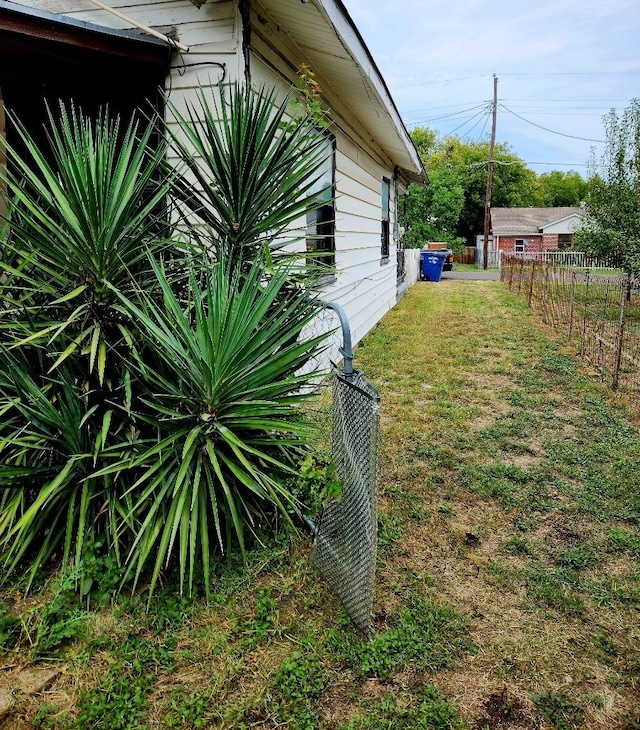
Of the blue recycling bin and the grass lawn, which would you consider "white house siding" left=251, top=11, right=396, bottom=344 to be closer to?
the grass lawn

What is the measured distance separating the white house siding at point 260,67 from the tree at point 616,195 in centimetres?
540

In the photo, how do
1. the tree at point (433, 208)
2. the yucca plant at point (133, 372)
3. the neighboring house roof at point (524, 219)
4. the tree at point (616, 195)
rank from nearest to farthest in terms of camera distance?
the yucca plant at point (133, 372)
the tree at point (616, 195)
the tree at point (433, 208)
the neighboring house roof at point (524, 219)

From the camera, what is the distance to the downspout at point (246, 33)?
3.37 meters

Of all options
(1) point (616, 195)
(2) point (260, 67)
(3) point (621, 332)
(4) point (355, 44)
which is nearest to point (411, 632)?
(2) point (260, 67)

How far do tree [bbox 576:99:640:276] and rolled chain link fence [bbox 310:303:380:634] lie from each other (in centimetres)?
892

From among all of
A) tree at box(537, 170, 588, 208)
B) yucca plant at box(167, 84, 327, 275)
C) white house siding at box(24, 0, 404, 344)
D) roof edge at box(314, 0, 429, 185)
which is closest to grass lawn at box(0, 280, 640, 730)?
yucca plant at box(167, 84, 327, 275)

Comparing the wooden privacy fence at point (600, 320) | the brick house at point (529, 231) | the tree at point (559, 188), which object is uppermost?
the tree at point (559, 188)

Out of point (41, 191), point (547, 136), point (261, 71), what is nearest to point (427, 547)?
point (41, 191)

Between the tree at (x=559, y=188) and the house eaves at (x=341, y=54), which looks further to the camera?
the tree at (x=559, y=188)

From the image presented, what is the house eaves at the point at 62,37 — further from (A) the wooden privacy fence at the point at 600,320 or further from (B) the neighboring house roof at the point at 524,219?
(B) the neighboring house roof at the point at 524,219

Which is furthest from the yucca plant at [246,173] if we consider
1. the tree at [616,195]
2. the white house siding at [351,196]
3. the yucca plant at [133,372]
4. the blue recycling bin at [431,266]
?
the blue recycling bin at [431,266]

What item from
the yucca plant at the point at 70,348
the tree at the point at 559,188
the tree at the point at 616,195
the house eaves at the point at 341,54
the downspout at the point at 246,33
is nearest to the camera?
the yucca plant at the point at 70,348

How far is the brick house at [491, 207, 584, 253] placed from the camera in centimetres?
4034

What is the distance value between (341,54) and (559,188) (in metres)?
63.9
